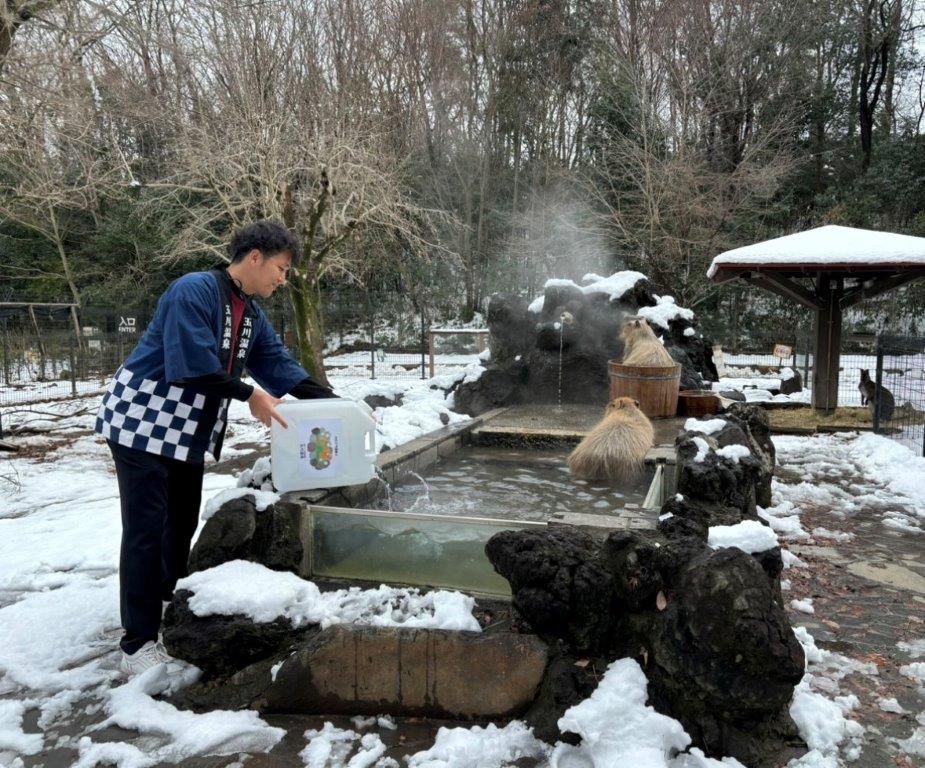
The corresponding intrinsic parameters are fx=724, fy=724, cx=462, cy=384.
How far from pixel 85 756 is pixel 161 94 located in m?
14.1

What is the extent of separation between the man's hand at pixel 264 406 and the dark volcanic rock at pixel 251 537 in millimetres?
433

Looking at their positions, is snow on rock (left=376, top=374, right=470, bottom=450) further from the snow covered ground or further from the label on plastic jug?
the label on plastic jug

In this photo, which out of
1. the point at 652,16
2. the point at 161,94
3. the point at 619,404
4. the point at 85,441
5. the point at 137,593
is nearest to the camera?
the point at 137,593

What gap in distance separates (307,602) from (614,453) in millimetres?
2518

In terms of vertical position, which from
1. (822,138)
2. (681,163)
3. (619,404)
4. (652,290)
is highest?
(822,138)

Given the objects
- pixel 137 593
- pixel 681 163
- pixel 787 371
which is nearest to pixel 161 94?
pixel 681 163

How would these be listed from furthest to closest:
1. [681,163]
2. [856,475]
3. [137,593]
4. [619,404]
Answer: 1. [681,163]
2. [856,475]
3. [619,404]
4. [137,593]

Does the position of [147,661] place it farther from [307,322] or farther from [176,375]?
[307,322]

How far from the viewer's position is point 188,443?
3.03 m

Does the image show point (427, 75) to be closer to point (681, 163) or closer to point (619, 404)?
point (681, 163)

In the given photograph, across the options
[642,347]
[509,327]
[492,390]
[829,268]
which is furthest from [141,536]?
[829,268]

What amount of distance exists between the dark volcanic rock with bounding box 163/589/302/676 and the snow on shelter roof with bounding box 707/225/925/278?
362 inches

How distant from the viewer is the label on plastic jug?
11.0 feet

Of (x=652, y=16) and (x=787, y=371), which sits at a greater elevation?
(x=652, y=16)
